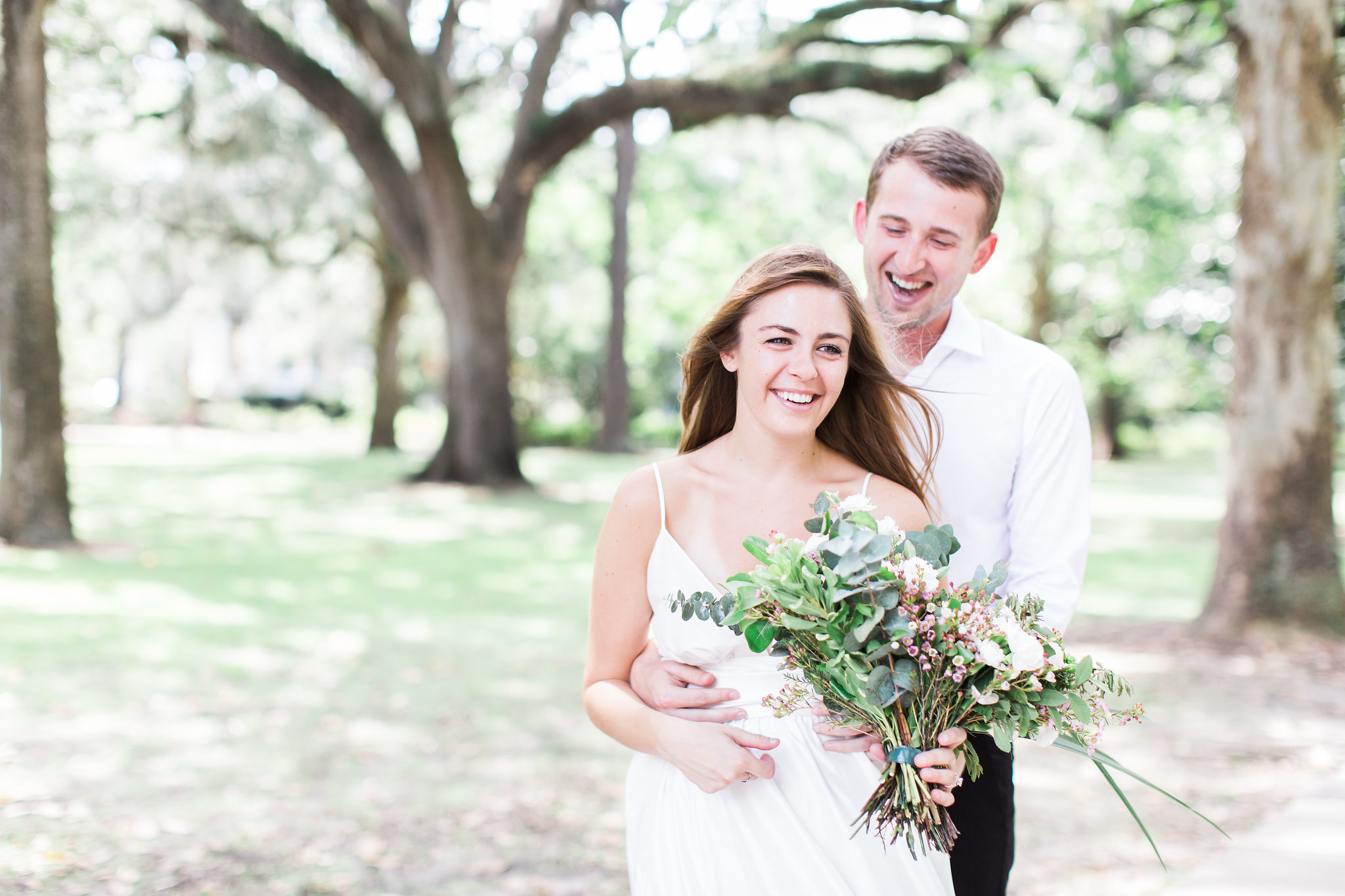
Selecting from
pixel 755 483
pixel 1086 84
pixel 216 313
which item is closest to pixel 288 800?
pixel 755 483

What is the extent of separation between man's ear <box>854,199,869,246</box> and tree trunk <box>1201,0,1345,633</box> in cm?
638

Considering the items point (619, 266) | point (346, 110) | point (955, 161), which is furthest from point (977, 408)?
point (619, 266)

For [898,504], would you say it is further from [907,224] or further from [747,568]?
[907,224]

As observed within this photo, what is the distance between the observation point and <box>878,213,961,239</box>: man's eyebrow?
276cm

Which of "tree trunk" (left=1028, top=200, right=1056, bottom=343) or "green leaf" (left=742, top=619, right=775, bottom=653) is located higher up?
"tree trunk" (left=1028, top=200, right=1056, bottom=343)

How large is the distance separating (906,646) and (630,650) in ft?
2.57

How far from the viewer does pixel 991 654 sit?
1954 millimetres

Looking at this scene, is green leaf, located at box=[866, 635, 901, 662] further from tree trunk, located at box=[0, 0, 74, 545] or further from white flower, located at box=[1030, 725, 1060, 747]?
tree trunk, located at box=[0, 0, 74, 545]

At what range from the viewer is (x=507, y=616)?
9.34 m

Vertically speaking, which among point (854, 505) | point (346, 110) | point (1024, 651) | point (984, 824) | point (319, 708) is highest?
point (346, 110)

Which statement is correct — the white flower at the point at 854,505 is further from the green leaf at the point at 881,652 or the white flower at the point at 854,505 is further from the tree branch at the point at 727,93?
the tree branch at the point at 727,93

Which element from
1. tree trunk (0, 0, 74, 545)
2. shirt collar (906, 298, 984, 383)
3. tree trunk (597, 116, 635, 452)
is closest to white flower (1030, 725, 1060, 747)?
shirt collar (906, 298, 984, 383)

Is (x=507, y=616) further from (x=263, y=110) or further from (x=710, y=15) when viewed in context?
(x=263, y=110)

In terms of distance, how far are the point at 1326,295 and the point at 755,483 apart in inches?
291
